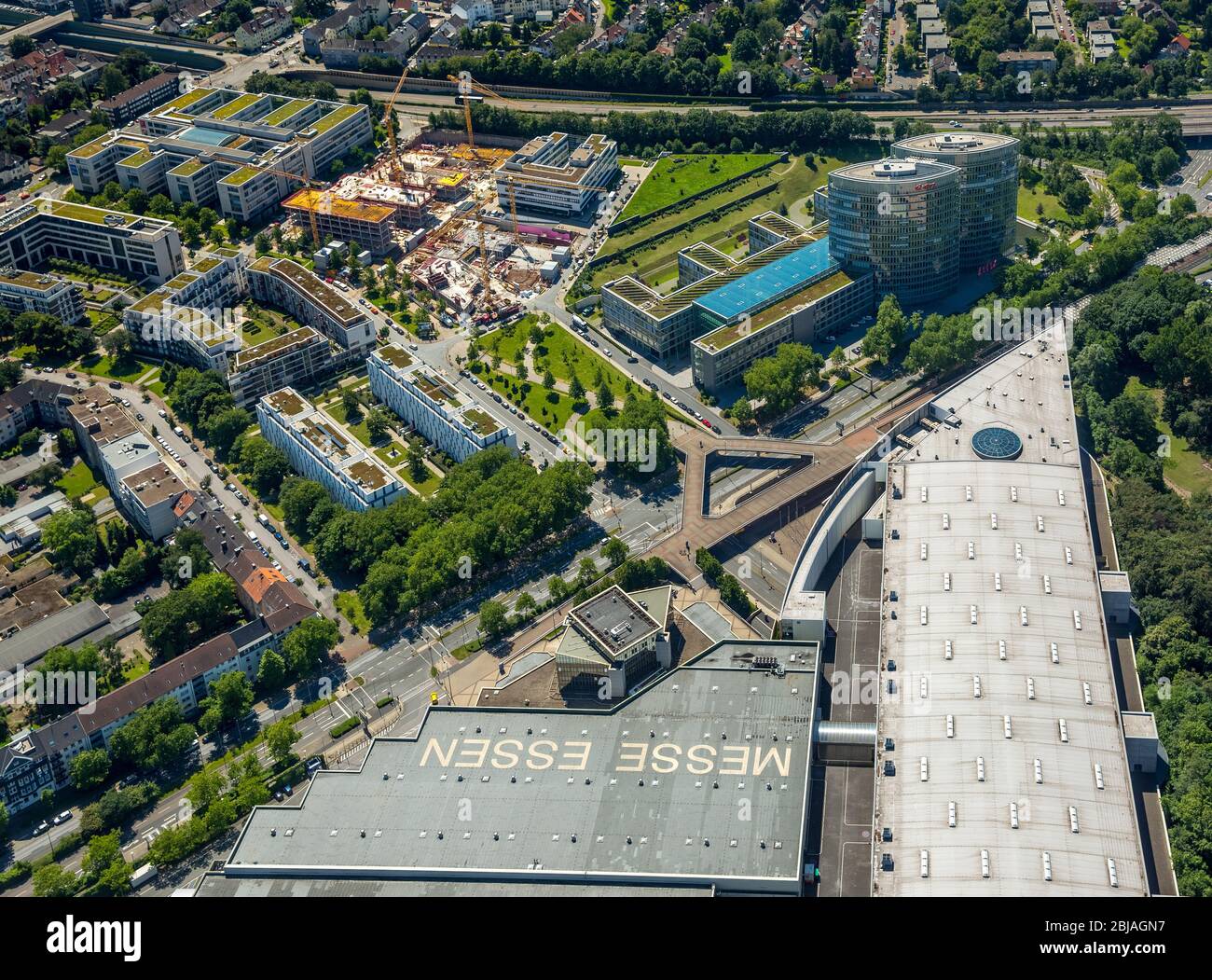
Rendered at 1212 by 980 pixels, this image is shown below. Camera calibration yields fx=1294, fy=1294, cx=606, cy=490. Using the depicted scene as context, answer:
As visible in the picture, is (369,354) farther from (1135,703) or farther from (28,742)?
Answer: (1135,703)

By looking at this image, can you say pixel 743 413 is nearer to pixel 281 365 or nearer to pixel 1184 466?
Answer: pixel 1184 466

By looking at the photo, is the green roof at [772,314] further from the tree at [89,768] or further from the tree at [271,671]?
the tree at [89,768]

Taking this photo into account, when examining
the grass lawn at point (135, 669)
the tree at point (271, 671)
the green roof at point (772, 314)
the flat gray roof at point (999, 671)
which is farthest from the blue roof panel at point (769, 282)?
the grass lawn at point (135, 669)

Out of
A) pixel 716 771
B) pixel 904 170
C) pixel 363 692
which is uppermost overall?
pixel 904 170

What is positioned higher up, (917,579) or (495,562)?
(917,579)

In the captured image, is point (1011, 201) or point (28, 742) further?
point (1011, 201)

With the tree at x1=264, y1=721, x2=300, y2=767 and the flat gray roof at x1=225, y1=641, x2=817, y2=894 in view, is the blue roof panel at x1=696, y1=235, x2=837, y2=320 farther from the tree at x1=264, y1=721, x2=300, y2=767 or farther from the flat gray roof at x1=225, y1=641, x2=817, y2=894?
the tree at x1=264, y1=721, x2=300, y2=767

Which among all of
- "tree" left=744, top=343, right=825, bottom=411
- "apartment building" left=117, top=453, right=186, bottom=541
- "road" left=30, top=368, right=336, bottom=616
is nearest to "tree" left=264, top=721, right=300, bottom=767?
"road" left=30, top=368, right=336, bottom=616

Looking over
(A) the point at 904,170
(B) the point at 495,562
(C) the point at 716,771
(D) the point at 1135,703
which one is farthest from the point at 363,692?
(A) the point at 904,170
